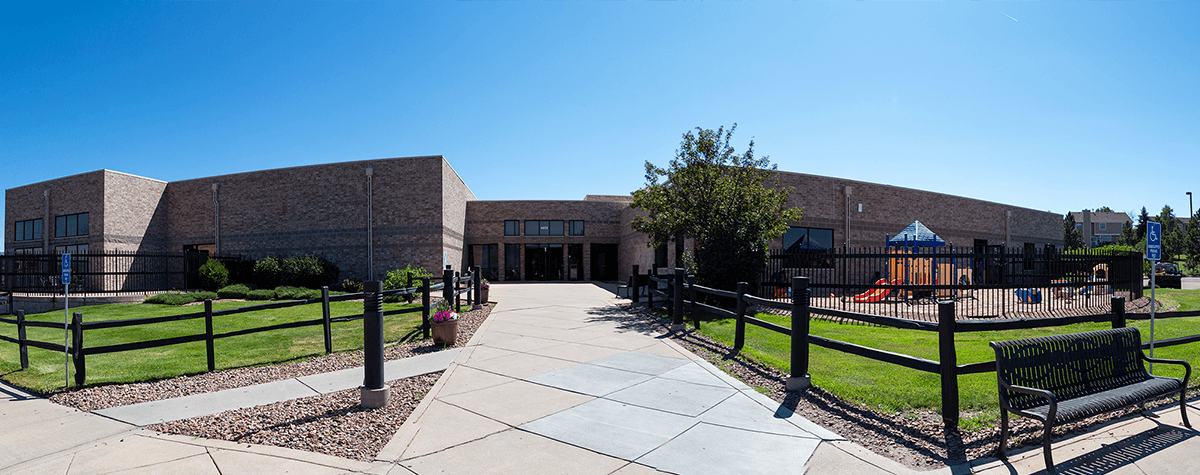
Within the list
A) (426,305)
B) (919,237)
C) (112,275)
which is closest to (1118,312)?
(426,305)

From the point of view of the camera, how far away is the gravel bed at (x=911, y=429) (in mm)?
3973

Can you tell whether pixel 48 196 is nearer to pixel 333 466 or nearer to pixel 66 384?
pixel 66 384

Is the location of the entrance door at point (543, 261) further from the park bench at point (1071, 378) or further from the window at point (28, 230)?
the park bench at point (1071, 378)

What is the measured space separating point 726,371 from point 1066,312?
11.7 metres

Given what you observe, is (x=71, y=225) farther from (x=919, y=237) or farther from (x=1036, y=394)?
(x=919, y=237)

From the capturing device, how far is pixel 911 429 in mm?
4473

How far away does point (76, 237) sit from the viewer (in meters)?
28.2

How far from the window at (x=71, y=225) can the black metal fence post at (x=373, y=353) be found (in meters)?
33.0

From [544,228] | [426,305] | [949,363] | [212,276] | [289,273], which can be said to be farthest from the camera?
[544,228]

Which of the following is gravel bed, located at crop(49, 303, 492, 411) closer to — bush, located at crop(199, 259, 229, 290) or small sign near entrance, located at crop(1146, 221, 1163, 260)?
small sign near entrance, located at crop(1146, 221, 1163, 260)

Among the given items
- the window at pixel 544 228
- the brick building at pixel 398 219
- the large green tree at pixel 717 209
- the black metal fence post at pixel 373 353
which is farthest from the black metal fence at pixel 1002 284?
the window at pixel 544 228

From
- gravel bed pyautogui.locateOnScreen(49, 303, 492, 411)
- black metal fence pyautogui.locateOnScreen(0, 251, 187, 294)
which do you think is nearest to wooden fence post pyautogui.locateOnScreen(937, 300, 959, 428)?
gravel bed pyautogui.locateOnScreen(49, 303, 492, 411)

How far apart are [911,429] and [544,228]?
2873cm

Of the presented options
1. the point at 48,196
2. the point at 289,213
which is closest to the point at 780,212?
the point at 289,213
